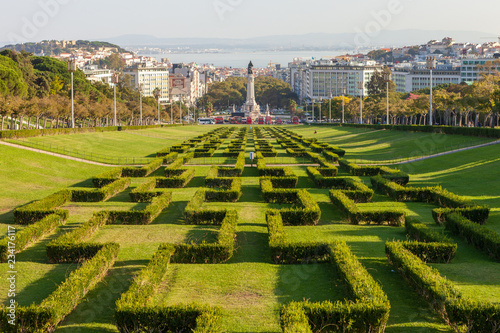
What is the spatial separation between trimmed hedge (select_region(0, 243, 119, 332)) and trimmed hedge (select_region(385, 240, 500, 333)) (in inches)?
331

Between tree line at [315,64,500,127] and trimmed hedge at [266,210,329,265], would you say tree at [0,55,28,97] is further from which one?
trimmed hedge at [266,210,329,265]

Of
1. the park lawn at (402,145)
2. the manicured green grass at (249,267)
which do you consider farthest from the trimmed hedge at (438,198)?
the park lawn at (402,145)

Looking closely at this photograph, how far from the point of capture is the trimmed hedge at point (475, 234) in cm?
1638

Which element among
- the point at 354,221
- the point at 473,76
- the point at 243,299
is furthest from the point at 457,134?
the point at 473,76

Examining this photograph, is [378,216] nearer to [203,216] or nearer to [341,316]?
[203,216]

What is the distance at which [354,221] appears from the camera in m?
21.7

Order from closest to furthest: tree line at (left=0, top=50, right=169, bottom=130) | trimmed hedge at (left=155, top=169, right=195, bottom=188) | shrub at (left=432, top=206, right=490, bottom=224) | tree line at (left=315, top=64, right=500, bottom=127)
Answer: shrub at (left=432, top=206, right=490, bottom=224), trimmed hedge at (left=155, top=169, right=195, bottom=188), tree line at (left=315, top=64, right=500, bottom=127), tree line at (left=0, top=50, right=169, bottom=130)

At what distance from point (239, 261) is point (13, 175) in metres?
22.4

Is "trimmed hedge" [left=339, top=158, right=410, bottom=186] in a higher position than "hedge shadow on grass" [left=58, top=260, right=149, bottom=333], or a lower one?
higher

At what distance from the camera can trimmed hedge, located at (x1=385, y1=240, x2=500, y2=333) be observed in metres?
10.5

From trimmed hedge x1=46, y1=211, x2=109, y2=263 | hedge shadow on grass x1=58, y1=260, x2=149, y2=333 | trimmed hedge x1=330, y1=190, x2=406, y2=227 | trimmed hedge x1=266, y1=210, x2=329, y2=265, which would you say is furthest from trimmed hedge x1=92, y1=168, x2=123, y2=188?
trimmed hedge x1=266, y1=210, x2=329, y2=265

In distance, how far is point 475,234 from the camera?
695 inches

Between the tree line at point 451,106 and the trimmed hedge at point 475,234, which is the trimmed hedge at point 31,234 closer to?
the trimmed hedge at point 475,234

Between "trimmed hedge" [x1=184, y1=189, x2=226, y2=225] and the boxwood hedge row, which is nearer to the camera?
the boxwood hedge row
